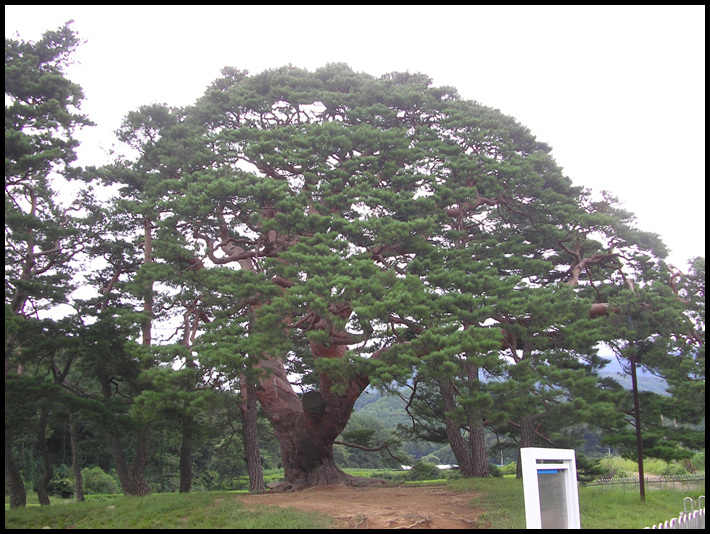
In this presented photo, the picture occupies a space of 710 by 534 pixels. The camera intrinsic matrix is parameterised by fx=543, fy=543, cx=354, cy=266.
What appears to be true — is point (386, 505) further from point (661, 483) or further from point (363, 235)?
point (661, 483)

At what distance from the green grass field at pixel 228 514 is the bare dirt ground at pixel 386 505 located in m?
0.35

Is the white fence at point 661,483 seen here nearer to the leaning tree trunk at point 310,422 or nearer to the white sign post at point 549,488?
the leaning tree trunk at point 310,422

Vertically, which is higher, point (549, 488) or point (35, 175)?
point (35, 175)

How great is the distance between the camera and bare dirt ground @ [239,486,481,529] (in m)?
8.21

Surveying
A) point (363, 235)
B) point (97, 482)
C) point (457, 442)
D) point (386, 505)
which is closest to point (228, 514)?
point (386, 505)

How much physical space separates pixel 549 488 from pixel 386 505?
3.89m

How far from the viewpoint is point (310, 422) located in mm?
11750

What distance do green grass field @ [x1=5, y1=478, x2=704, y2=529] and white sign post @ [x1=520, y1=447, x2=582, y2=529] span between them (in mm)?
1740

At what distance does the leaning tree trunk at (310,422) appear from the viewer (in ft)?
37.6

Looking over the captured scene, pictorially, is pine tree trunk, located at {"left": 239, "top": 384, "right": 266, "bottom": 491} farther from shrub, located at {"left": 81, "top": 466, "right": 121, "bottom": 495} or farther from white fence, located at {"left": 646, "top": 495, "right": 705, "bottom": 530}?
shrub, located at {"left": 81, "top": 466, "right": 121, "bottom": 495}

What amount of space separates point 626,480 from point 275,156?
44.3 ft

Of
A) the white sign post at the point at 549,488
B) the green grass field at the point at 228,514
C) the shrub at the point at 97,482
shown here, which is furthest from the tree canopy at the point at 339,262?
the shrub at the point at 97,482

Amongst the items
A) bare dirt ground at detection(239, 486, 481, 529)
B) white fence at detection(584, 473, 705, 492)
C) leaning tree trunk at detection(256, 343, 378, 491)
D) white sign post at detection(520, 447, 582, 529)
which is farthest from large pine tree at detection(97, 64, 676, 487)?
white fence at detection(584, 473, 705, 492)

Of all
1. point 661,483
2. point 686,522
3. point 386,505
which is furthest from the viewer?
point 661,483
